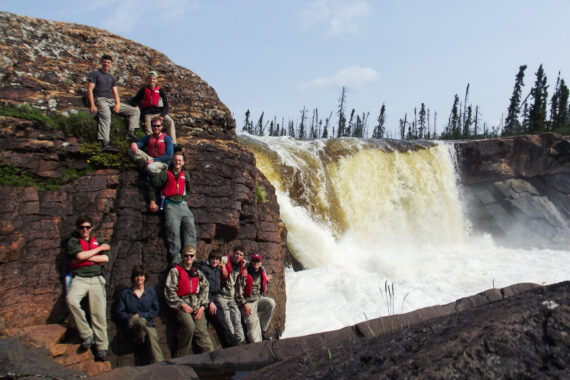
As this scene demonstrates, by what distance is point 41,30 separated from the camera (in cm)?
950

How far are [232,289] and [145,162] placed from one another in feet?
8.86

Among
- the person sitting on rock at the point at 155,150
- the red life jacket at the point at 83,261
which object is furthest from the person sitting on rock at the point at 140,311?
the person sitting on rock at the point at 155,150

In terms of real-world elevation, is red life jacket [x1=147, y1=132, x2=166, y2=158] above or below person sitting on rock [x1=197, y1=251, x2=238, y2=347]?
above

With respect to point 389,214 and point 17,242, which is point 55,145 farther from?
point 389,214

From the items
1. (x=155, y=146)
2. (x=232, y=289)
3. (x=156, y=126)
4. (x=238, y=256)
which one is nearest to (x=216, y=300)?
(x=232, y=289)

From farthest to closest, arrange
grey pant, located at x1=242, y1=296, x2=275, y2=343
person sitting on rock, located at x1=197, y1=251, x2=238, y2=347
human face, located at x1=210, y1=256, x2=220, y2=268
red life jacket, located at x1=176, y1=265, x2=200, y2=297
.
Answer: grey pant, located at x1=242, y1=296, x2=275, y2=343
human face, located at x1=210, y1=256, x2=220, y2=268
person sitting on rock, located at x1=197, y1=251, x2=238, y2=347
red life jacket, located at x1=176, y1=265, x2=200, y2=297

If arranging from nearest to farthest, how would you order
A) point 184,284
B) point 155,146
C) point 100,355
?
point 100,355 → point 184,284 → point 155,146

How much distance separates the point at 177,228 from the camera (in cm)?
668

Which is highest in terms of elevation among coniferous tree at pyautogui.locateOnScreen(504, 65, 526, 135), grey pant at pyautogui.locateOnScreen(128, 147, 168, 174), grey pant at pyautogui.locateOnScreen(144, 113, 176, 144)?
coniferous tree at pyautogui.locateOnScreen(504, 65, 526, 135)

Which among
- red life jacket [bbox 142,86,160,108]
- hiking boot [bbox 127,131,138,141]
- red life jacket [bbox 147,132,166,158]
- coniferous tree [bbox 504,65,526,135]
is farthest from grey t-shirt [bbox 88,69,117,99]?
coniferous tree [bbox 504,65,526,135]

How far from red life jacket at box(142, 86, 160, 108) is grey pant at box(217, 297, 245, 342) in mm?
4370

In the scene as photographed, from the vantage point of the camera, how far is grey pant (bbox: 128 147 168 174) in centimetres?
676

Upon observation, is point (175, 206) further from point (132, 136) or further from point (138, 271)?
point (132, 136)

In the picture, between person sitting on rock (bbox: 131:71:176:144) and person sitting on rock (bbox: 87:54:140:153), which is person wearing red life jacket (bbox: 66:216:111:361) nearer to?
person sitting on rock (bbox: 87:54:140:153)
